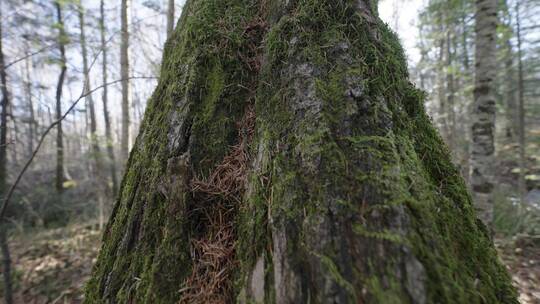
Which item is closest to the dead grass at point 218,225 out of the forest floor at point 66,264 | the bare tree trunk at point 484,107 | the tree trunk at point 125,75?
the forest floor at point 66,264

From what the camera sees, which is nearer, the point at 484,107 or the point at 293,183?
the point at 293,183

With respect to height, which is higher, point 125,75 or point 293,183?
point 125,75

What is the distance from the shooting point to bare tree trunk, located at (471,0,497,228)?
14.8ft

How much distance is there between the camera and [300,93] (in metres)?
1.74

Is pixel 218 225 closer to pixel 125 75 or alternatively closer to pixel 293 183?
pixel 293 183

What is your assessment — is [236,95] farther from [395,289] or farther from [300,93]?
[395,289]

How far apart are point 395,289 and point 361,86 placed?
1142 mm

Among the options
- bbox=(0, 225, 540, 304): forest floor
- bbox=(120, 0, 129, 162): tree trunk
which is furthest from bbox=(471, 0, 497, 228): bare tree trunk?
bbox=(120, 0, 129, 162): tree trunk

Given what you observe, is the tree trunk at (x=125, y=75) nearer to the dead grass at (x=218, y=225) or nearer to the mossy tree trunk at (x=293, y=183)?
the mossy tree trunk at (x=293, y=183)

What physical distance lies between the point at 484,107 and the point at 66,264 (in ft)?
29.7

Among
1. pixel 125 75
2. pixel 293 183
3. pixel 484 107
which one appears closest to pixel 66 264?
pixel 125 75

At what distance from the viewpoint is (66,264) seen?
605 centimetres

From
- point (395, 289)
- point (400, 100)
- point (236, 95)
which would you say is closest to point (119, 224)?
point (236, 95)

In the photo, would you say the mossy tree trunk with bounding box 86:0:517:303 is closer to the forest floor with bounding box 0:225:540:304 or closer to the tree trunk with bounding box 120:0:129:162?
the forest floor with bounding box 0:225:540:304
